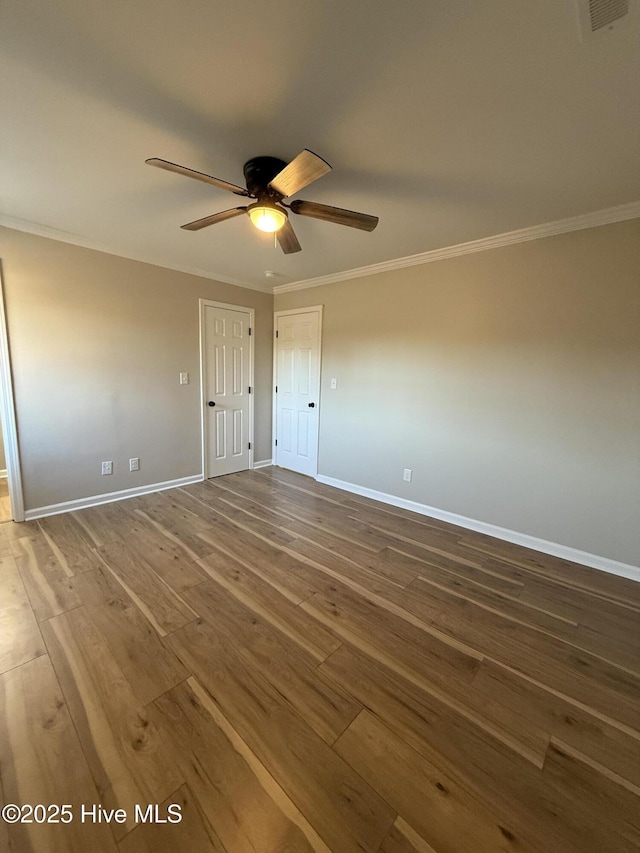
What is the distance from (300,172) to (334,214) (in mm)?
347

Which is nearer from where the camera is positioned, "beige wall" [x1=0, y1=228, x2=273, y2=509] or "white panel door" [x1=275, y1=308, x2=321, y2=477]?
"beige wall" [x1=0, y1=228, x2=273, y2=509]

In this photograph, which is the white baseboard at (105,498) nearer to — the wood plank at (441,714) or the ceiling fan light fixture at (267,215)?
the wood plank at (441,714)

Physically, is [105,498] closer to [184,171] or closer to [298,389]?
[298,389]

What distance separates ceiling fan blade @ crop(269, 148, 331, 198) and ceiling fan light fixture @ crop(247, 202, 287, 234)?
0.11 m

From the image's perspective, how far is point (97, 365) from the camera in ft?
10.2

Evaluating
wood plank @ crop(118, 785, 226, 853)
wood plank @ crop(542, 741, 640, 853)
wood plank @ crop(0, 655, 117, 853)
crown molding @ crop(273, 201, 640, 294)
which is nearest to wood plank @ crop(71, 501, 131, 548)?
wood plank @ crop(0, 655, 117, 853)

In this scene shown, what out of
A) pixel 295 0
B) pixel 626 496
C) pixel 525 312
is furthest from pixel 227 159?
pixel 626 496

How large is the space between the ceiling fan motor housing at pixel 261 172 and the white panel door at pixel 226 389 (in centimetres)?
227

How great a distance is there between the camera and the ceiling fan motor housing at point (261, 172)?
1697 millimetres

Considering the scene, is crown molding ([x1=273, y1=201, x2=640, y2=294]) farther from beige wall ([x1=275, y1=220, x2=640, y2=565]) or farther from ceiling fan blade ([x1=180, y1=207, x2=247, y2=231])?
ceiling fan blade ([x1=180, y1=207, x2=247, y2=231])

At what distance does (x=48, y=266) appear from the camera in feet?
9.10

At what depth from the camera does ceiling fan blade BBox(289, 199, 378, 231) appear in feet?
5.59

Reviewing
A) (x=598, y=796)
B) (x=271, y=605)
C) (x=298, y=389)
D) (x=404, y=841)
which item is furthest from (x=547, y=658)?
(x=298, y=389)

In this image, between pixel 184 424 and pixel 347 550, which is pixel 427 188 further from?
pixel 184 424
